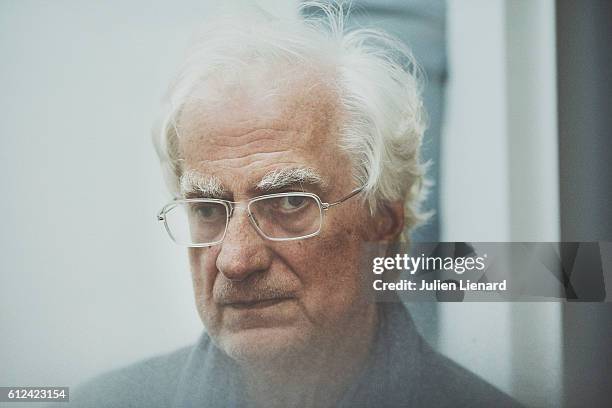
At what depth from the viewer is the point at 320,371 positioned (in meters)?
2.21

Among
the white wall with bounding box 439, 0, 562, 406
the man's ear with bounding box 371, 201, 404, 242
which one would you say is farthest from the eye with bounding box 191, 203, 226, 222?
the white wall with bounding box 439, 0, 562, 406

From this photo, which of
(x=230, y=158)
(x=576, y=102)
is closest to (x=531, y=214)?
(x=576, y=102)

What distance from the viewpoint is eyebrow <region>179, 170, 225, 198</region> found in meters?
2.15

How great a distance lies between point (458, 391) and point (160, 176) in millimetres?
1330

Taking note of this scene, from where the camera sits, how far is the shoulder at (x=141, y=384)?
2.29 metres

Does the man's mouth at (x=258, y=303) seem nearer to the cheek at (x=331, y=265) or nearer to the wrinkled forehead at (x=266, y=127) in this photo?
the cheek at (x=331, y=265)

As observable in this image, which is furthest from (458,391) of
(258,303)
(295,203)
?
(295,203)

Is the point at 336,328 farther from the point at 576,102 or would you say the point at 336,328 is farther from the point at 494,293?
the point at 576,102

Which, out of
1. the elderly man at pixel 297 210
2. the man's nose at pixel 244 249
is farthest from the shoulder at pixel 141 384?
the man's nose at pixel 244 249

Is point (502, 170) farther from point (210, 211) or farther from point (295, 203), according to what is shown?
point (210, 211)

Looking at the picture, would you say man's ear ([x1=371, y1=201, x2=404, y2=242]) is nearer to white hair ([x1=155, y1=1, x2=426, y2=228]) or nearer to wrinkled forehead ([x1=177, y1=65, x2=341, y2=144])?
white hair ([x1=155, y1=1, x2=426, y2=228])

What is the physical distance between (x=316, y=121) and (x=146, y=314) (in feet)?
3.07

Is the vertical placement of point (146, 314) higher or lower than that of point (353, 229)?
lower

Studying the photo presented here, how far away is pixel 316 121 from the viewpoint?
2133mm
